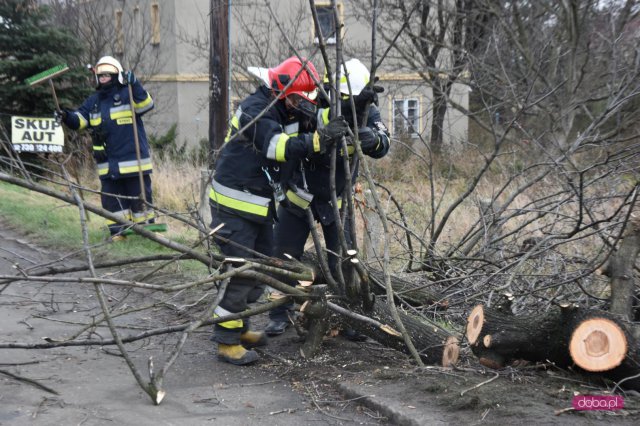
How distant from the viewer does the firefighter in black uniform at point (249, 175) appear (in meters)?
4.48

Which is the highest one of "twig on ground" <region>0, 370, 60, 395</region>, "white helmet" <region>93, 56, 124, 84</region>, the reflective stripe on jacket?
"white helmet" <region>93, 56, 124, 84</region>

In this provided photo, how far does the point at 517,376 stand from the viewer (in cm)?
383

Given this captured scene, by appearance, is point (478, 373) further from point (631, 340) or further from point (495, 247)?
point (495, 247)

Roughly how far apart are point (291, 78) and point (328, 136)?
0.53m

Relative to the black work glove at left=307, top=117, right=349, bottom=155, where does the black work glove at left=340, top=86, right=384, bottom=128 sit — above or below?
above

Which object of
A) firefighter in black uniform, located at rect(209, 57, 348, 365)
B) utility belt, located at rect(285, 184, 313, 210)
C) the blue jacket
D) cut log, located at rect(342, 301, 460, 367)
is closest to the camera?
cut log, located at rect(342, 301, 460, 367)

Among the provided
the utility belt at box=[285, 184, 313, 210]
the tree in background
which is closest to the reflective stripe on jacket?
the utility belt at box=[285, 184, 313, 210]

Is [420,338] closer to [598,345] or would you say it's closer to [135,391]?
[598,345]

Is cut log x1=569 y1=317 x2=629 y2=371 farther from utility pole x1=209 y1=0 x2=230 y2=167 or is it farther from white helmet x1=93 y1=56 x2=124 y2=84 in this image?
white helmet x1=93 y1=56 x2=124 y2=84

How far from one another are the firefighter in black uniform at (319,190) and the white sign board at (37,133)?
15.7ft

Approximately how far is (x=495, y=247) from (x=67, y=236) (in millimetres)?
5147

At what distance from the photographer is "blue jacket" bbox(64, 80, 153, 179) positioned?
8.02 meters

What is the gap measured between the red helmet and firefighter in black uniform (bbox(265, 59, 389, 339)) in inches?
9.7

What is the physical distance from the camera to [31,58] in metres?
13.9
